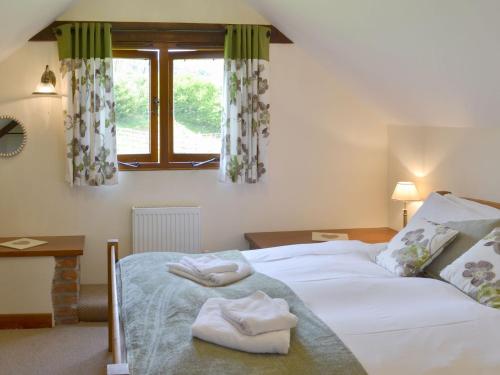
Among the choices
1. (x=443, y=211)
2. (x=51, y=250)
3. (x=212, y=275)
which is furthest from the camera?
(x=51, y=250)

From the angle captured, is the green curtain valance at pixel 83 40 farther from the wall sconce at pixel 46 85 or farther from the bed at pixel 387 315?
the bed at pixel 387 315

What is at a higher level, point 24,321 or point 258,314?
point 258,314

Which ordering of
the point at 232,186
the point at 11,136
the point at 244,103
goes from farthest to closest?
the point at 232,186 → the point at 244,103 → the point at 11,136

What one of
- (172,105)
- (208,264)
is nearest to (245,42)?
(172,105)

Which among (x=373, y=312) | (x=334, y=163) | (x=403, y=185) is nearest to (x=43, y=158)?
(x=334, y=163)

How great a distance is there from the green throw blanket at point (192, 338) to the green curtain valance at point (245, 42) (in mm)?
2055

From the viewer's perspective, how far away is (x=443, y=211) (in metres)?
3.43

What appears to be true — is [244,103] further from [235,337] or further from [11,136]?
[235,337]

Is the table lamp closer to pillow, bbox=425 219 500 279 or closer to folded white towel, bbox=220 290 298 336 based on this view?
pillow, bbox=425 219 500 279

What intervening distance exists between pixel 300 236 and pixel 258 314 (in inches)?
91.4

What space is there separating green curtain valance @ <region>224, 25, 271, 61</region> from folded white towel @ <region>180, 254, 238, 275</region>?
1837mm

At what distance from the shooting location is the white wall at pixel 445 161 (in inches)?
141

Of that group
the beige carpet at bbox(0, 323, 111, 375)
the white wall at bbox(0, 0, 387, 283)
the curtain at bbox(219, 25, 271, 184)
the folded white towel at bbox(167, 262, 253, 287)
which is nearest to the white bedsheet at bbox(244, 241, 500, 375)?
the folded white towel at bbox(167, 262, 253, 287)

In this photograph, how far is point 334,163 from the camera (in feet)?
15.6
